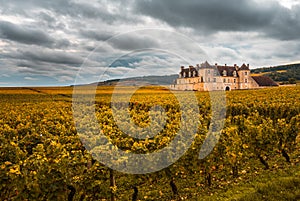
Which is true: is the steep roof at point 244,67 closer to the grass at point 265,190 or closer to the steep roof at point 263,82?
the steep roof at point 263,82

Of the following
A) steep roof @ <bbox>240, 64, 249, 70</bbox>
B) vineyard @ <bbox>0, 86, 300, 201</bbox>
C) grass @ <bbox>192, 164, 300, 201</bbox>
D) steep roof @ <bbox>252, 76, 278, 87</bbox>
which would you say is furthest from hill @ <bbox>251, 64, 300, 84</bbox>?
grass @ <bbox>192, 164, 300, 201</bbox>

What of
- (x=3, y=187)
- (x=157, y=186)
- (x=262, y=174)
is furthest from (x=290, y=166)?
(x=3, y=187)

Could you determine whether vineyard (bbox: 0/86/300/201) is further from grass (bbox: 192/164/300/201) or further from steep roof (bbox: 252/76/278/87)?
steep roof (bbox: 252/76/278/87)

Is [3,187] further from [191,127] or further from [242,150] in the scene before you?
[242,150]

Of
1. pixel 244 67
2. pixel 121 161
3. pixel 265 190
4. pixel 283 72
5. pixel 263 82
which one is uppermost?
pixel 283 72

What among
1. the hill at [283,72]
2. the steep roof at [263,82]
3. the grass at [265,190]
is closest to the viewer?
the grass at [265,190]

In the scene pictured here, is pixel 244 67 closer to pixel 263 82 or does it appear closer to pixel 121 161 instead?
pixel 263 82

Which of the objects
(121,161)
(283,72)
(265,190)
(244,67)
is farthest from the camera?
(283,72)

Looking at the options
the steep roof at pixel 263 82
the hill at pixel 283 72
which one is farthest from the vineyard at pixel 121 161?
the hill at pixel 283 72

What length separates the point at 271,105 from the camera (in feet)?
57.7

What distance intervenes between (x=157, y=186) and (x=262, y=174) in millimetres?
4323

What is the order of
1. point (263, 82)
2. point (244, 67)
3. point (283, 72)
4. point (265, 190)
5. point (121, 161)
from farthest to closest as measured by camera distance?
point (283, 72), point (244, 67), point (263, 82), point (265, 190), point (121, 161)

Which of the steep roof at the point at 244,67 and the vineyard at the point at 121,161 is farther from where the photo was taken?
the steep roof at the point at 244,67

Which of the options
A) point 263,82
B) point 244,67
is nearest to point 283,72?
point 263,82
